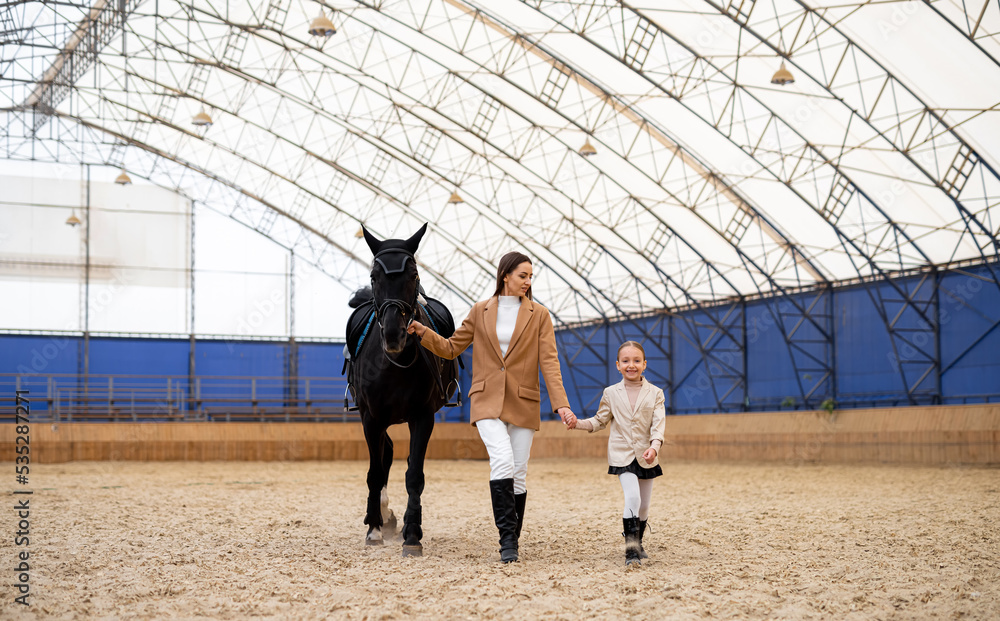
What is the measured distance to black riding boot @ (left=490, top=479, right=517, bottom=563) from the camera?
5012mm

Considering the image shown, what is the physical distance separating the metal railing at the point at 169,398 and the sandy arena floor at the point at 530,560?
1569 centimetres

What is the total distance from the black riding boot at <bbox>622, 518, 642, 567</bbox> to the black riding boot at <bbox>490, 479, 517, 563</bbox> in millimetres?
610

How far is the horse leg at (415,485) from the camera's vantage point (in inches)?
215

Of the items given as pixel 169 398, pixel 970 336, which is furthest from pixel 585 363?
pixel 970 336

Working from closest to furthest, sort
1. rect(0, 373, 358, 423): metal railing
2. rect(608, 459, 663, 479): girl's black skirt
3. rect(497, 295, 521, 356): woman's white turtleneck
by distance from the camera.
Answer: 1. rect(608, 459, 663, 479): girl's black skirt
2. rect(497, 295, 521, 356): woman's white turtleneck
3. rect(0, 373, 358, 423): metal railing

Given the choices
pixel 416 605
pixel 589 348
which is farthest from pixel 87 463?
pixel 416 605

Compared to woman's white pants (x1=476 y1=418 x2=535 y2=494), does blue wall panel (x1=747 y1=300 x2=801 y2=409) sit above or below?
above

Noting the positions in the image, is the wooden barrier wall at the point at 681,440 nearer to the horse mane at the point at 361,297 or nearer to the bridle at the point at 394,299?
the horse mane at the point at 361,297

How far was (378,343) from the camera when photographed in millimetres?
5879

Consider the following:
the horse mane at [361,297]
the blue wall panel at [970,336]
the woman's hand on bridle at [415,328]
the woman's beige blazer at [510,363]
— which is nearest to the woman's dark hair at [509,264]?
the woman's beige blazer at [510,363]

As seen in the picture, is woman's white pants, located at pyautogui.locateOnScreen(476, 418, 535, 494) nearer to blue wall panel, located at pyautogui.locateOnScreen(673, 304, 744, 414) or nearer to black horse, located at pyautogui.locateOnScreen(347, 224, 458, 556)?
black horse, located at pyautogui.locateOnScreen(347, 224, 458, 556)

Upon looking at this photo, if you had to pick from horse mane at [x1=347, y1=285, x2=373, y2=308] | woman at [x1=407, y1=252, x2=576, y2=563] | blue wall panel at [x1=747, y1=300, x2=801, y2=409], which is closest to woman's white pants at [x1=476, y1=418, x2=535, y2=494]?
woman at [x1=407, y1=252, x2=576, y2=563]

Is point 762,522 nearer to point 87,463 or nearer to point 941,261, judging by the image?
point 941,261

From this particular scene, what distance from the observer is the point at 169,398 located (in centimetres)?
2459
